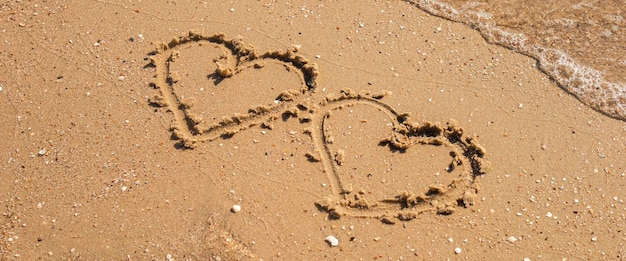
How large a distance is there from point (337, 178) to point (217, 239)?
1092 millimetres

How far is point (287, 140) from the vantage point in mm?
4441

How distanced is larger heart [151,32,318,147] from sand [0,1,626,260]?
2 cm

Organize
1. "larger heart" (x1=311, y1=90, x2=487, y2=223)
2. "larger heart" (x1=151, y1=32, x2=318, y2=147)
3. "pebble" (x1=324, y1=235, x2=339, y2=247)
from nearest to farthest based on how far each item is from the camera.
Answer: "pebble" (x1=324, y1=235, x2=339, y2=247) < "larger heart" (x1=311, y1=90, x2=487, y2=223) < "larger heart" (x1=151, y1=32, x2=318, y2=147)

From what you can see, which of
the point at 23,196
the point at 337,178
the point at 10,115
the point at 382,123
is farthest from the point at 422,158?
the point at 10,115

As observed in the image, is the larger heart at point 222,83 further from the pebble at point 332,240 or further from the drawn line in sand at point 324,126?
the pebble at point 332,240

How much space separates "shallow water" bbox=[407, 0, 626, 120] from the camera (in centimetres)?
508

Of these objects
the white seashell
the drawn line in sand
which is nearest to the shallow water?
the drawn line in sand

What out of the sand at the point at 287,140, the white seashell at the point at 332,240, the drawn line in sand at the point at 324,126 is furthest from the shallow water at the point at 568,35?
the white seashell at the point at 332,240

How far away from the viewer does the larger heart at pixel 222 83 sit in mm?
4512

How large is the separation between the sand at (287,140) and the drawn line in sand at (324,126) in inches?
0.6

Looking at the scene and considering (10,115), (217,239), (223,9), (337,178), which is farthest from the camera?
(223,9)

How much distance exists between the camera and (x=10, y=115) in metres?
4.51

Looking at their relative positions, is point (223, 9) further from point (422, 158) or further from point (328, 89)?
point (422, 158)

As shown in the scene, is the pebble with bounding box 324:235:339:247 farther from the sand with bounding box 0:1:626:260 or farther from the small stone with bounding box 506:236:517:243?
the small stone with bounding box 506:236:517:243
